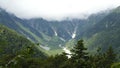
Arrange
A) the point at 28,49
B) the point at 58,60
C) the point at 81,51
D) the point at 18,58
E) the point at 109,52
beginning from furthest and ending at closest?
the point at 58,60 → the point at 109,52 → the point at 81,51 → the point at 28,49 → the point at 18,58

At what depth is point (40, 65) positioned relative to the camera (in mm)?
144750

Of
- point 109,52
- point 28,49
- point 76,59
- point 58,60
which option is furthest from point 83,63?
point 58,60

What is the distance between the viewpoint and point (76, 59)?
2598cm

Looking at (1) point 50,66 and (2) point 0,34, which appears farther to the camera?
(1) point 50,66

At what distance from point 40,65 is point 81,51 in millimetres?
119974

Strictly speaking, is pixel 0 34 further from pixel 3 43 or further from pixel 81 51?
pixel 81 51

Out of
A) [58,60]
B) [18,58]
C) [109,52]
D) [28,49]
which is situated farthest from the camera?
[58,60]

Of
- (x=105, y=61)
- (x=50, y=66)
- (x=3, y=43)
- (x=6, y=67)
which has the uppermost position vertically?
(x=50, y=66)

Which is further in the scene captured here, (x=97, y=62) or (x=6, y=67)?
(x=97, y=62)

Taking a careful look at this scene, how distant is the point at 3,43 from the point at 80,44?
551 inches

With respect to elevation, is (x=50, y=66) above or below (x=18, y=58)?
above

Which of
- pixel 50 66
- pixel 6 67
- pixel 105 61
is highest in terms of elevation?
pixel 50 66

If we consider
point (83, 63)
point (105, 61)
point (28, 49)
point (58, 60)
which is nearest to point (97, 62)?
point (105, 61)

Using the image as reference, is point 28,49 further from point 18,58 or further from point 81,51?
point 81,51
